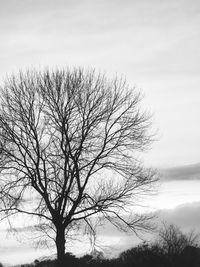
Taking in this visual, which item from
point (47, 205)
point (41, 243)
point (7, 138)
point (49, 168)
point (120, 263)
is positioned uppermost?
point (7, 138)

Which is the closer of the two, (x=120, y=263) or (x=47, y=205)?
(x=120, y=263)

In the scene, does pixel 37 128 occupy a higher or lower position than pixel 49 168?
higher

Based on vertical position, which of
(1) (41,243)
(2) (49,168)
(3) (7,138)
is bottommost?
(1) (41,243)

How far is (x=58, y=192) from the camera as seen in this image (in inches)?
1050

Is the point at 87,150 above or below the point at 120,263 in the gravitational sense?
above

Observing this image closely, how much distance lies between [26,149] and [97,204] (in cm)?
517

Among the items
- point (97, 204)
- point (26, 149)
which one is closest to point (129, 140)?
point (97, 204)

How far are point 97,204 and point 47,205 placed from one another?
2.84m

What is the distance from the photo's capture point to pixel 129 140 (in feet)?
91.2

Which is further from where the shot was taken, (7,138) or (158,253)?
(7,138)

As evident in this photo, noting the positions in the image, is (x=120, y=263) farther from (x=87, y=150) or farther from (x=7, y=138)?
(x=7, y=138)

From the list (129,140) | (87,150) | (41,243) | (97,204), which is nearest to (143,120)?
(129,140)

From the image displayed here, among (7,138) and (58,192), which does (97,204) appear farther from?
(7,138)

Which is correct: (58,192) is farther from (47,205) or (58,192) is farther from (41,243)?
(41,243)
